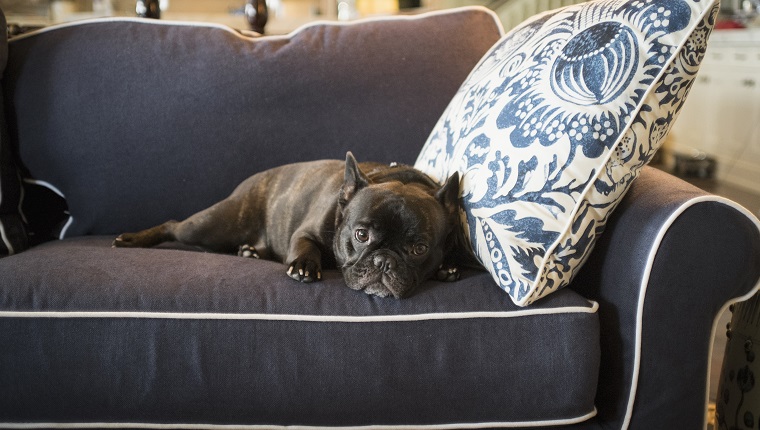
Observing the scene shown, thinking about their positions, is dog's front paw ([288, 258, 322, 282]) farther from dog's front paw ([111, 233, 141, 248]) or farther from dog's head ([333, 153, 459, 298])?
dog's front paw ([111, 233, 141, 248])

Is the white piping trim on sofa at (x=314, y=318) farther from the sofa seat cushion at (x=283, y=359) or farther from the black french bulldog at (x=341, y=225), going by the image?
the black french bulldog at (x=341, y=225)

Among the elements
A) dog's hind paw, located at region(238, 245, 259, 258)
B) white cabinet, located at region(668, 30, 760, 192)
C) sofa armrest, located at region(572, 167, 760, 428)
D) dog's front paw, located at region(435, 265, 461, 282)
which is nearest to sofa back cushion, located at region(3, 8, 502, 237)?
dog's hind paw, located at region(238, 245, 259, 258)

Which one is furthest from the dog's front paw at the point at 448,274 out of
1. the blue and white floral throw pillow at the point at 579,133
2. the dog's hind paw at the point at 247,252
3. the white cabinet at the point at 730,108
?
the white cabinet at the point at 730,108

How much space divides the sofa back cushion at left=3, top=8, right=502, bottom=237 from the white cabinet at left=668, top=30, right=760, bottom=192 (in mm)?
4037

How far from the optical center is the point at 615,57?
147cm

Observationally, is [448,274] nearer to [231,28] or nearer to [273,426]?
[273,426]

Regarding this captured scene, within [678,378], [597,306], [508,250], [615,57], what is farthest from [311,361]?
[615,57]

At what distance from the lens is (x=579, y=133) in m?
1.46

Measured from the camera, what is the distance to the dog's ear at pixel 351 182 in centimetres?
182

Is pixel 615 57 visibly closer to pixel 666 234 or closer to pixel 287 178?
pixel 666 234

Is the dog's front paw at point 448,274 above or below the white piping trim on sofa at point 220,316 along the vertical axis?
below

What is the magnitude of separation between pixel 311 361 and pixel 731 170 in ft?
17.6

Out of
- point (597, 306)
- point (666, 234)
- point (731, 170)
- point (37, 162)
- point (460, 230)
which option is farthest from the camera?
point (731, 170)

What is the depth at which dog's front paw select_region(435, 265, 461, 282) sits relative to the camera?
5.55 feet
